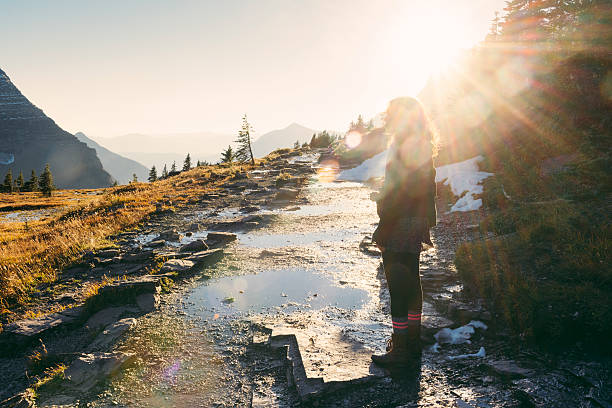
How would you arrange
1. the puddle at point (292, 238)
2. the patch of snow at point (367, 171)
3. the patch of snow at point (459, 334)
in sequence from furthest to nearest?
the patch of snow at point (367, 171) → the puddle at point (292, 238) → the patch of snow at point (459, 334)

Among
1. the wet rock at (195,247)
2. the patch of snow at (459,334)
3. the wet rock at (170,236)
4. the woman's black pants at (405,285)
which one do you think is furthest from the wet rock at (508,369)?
the wet rock at (170,236)

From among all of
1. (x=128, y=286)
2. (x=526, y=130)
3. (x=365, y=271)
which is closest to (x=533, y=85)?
(x=526, y=130)

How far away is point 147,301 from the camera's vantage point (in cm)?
573

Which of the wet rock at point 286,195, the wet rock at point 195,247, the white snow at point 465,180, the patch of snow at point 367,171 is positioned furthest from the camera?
the patch of snow at point 367,171

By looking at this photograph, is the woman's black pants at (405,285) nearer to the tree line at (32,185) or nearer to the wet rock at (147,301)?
the wet rock at (147,301)

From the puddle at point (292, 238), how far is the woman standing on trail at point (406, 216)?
603 cm

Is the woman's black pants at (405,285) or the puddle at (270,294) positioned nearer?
the woman's black pants at (405,285)

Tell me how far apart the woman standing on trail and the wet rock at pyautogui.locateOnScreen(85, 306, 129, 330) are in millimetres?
4427

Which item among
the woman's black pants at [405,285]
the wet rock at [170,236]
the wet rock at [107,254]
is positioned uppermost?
the woman's black pants at [405,285]

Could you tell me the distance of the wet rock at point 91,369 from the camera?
3.62 meters

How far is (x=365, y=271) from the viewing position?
23.2 ft

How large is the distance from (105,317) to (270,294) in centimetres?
287

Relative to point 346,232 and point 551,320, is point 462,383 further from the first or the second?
point 346,232

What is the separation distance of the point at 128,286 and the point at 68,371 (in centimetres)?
231
